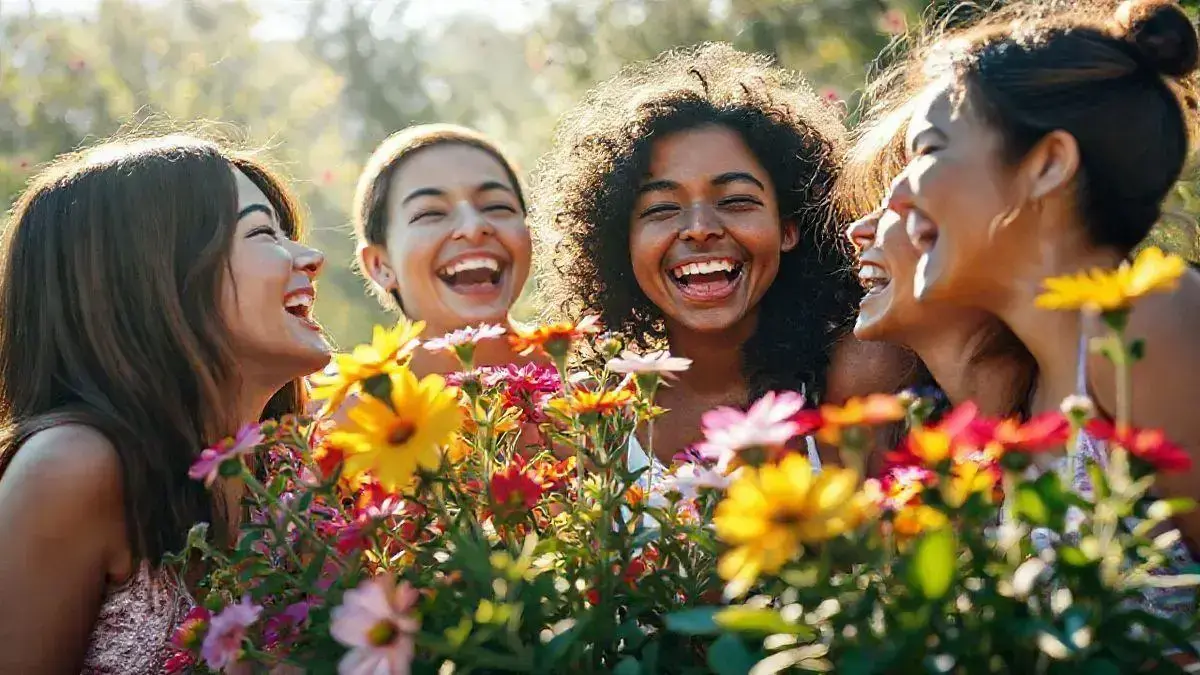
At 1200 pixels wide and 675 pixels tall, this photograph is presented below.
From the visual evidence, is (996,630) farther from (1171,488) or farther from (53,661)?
(53,661)

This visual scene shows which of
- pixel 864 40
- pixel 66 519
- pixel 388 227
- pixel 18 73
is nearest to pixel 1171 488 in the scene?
pixel 66 519

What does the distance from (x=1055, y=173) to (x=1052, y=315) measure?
0.19 meters

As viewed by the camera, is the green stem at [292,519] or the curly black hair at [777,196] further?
the curly black hair at [777,196]

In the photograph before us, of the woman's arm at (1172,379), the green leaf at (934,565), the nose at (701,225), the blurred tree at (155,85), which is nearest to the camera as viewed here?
the green leaf at (934,565)

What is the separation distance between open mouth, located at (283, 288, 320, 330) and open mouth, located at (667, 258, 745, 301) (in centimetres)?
77

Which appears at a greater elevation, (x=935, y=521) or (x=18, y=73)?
(x=18, y=73)

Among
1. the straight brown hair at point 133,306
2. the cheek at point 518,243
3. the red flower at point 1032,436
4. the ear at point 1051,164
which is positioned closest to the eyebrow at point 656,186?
the cheek at point 518,243

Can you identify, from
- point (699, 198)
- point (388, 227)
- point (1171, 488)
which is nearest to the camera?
point (1171, 488)

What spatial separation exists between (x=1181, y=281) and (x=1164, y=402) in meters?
0.15

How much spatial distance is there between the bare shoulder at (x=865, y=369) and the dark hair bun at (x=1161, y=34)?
673 millimetres

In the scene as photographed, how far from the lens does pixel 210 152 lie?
202 cm

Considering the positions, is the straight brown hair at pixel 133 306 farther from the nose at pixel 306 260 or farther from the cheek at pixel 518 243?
the cheek at pixel 518 243

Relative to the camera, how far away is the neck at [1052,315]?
1547 millimetres

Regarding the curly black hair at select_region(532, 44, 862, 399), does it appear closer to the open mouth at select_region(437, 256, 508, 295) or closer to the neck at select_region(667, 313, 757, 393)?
the neck at select_region(667, 313, 757, 393)
